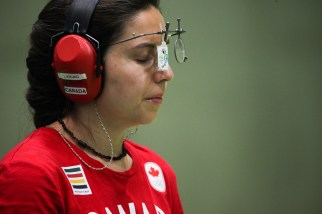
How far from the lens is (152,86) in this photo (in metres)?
1.08

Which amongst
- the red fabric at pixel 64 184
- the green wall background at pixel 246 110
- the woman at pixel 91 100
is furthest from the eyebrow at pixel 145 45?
the green wall background at pixel 246 110

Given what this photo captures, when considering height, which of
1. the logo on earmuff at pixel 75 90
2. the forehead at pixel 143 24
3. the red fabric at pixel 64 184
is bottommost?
the red fabric at pixel 64 184

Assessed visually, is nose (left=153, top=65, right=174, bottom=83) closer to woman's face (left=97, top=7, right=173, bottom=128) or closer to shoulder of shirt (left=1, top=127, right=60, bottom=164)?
woman's face (left=97, top=7, right=173, bottom=128)

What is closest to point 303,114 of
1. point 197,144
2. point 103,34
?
point 197,144

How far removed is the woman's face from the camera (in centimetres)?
104

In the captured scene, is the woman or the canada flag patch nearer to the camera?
the woman

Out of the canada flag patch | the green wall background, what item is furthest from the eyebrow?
the green wall background

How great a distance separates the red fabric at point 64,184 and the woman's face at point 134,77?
0.50ft

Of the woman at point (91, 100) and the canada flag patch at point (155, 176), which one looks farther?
the canada flag patch at point (155, 176)

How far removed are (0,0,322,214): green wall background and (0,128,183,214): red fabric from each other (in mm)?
770

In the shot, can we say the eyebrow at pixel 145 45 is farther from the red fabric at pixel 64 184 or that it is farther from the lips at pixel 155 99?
the red fabric at pixel 64 184

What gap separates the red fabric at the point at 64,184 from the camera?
842 millimetres

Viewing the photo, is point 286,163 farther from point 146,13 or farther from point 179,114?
point 146,13

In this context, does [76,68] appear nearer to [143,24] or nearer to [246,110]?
[143,24]
